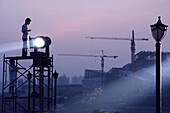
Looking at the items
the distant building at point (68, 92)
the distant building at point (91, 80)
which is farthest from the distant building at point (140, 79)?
the distant building at point (91, 80)

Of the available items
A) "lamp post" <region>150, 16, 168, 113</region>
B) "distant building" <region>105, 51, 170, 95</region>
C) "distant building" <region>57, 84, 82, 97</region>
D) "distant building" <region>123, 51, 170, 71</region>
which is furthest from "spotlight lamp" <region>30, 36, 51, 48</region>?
"distant building" <region>57, 84, 82, 97</region>

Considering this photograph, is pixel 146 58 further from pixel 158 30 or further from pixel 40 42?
pixel 158 30

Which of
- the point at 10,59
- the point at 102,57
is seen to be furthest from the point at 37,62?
the point at 102,57

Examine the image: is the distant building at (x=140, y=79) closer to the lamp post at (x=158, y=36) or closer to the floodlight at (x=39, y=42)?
the floodlight at (x=39, y=42)

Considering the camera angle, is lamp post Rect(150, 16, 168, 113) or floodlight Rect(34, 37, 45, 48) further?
floodlight Rect(34, 37, 45, 48)

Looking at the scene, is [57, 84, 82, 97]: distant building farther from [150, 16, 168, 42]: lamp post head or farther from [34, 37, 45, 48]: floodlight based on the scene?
[150, 16, 168, 42]: lamp post head

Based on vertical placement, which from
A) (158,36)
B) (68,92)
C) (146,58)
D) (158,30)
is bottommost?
(68,92)

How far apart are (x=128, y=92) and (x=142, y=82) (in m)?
4.23

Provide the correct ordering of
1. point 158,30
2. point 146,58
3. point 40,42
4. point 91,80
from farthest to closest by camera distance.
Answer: point 91,80
point 146,58
point 40,42
point 158,30

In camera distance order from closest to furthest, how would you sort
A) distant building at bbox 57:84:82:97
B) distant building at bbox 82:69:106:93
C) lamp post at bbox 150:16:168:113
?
lamp post at bbox 150:16:168:113
distant building at bbox 57:84:82:97
distant building at bbox 82:69:106:93

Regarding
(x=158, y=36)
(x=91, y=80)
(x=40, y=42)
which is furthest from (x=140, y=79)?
(x=158, y=36)

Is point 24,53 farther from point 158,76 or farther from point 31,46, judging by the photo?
point 158,76

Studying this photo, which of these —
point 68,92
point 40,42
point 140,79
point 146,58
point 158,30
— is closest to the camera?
point 158,30

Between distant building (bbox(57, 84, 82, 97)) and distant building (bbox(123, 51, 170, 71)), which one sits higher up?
distant building (bbox(123, 51, 170, 71))
